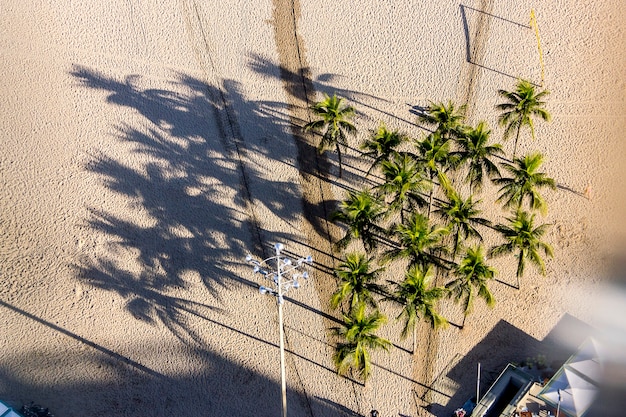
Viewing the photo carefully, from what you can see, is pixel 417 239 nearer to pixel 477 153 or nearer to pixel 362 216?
pixel 362 216

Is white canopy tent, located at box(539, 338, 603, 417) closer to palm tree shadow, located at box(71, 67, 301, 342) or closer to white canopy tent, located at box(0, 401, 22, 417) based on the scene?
palm tree shadow, located at box(71, 67, 301, 342)

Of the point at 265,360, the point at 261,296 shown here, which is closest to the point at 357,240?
the point at 261,296

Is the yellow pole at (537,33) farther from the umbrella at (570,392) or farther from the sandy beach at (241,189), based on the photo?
the umbrella at (570,392)

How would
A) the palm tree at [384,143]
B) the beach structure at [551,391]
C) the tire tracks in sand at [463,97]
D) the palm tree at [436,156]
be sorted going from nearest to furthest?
the beach structure at [551,391], the tire tracks in sand at [463,97], the palm tree at [436,156], the palm tree at [384,143]

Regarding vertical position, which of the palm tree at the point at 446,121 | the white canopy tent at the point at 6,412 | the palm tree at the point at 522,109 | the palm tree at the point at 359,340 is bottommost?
the white canopy tent at the point at 6,412

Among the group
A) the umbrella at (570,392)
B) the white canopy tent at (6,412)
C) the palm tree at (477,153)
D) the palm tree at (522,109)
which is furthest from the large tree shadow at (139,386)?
the palm tree at (522,109)

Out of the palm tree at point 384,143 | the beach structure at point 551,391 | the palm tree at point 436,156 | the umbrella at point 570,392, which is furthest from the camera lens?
the palm tree at point 384,143

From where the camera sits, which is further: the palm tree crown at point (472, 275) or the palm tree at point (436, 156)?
the palm tree at point (436, 156)

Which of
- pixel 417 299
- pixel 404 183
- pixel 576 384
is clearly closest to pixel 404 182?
pixel 404 183
